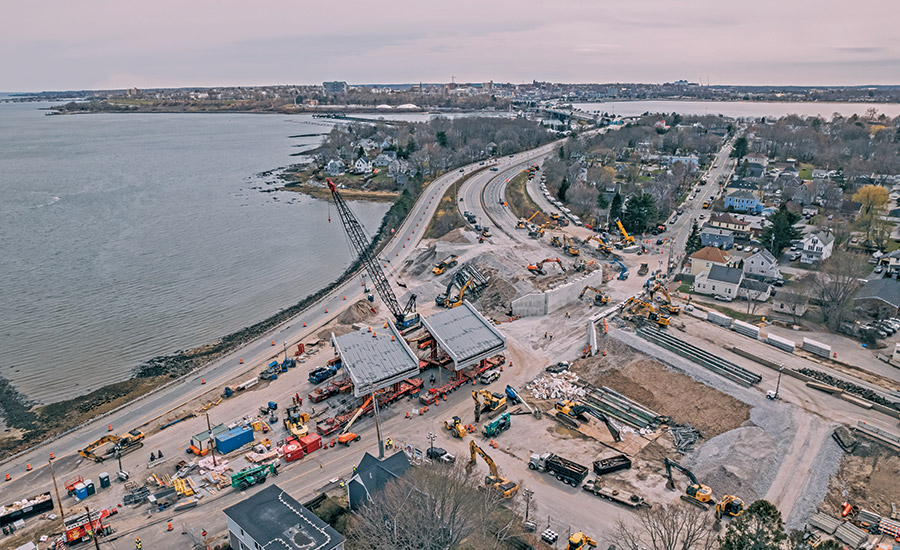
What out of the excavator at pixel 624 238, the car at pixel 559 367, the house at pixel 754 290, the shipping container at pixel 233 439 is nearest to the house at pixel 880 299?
the house at pixel 754 290

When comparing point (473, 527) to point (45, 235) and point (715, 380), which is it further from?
point (45, 235)

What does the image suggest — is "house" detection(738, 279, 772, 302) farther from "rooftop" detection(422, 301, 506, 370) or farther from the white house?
"rooftop" detection(422, 301, 506, 370)

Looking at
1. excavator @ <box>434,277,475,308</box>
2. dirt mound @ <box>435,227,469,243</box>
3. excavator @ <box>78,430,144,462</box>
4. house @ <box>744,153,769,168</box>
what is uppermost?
house @ <box>744,153,769,168</box>

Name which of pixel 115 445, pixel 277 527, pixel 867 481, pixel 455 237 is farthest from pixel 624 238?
pixel 115 445

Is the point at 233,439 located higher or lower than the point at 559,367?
higher

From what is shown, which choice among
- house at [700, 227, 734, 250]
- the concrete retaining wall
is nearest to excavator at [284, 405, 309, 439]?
the concrete retaining wall

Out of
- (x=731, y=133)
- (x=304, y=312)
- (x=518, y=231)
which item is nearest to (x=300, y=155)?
(x=518, y=231)

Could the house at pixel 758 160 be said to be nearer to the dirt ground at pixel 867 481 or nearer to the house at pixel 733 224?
the house at pixel 733 224

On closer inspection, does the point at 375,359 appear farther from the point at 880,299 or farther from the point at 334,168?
the point at 334,168
